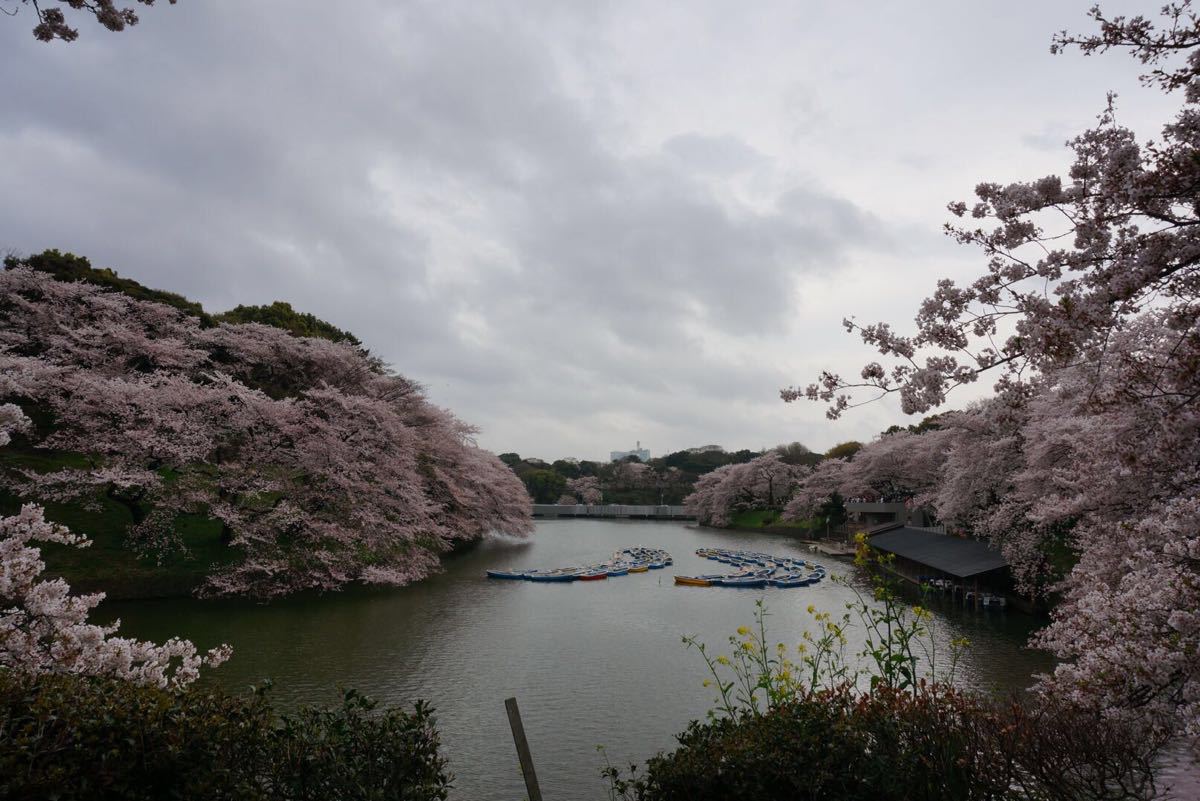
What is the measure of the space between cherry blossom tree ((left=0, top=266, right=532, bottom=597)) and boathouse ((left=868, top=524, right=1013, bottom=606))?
19792 mm

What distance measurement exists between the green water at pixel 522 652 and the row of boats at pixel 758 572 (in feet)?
4.05

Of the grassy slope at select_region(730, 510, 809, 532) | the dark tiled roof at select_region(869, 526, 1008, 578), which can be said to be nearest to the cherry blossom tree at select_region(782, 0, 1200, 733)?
the dark tiled roof at select_region(869, 526, 1008, 578)

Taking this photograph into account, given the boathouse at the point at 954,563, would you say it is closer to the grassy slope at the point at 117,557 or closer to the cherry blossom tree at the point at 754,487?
the grassy slope at the point at 117,557

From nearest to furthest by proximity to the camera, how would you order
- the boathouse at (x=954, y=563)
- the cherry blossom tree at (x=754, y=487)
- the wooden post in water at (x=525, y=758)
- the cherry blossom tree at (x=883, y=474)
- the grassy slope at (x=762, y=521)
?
the wooden post in water at (x=525, y=758) < the boathouse at (x=954, y=563) < the cherry blossom tree at (x=883, y=474) < the grassy slope at (x=762, y=521) < the cherry blossom tree at (x=754, y=487)

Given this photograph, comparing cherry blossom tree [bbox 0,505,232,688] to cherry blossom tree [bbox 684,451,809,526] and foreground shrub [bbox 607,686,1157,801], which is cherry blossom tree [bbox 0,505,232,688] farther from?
cherry blossom tree [bbox 684,451,809,526]

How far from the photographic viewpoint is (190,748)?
3.98 meters

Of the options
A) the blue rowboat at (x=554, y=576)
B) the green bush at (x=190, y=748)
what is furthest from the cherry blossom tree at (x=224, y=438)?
the green bush at (x=190, y=748)

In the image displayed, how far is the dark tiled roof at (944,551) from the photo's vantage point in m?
21.9

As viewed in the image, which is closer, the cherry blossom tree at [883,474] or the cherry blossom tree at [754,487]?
→ the cherry blossom tree at [883,474]

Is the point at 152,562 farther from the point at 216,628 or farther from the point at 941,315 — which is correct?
the point at 941,315

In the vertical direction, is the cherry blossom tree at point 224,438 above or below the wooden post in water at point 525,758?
above

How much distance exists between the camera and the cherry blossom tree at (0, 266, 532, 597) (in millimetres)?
20031

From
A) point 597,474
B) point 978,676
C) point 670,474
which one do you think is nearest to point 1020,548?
point 978,676

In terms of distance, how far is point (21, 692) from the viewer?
12.8 feet
